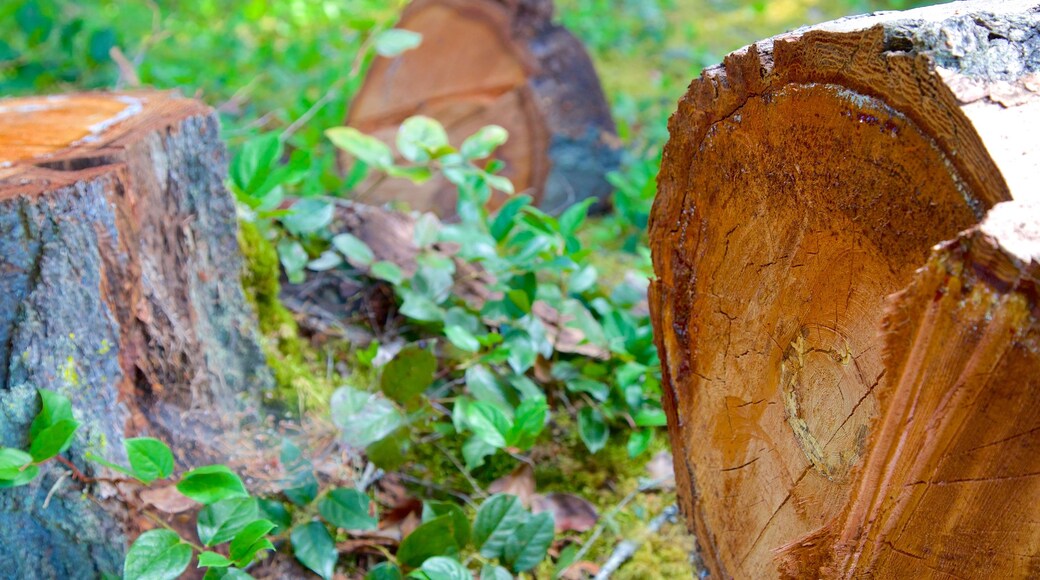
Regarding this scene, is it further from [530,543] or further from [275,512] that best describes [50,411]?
[530,543]

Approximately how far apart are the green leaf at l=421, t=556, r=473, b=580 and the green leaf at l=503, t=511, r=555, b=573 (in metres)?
0.16

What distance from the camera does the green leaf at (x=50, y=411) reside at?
116cm

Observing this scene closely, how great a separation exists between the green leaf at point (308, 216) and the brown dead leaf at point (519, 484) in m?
0.68

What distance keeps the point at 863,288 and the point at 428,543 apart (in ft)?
2.63

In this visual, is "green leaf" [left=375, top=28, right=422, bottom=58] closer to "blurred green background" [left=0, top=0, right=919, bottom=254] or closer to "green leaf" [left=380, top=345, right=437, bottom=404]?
"blurred green background" [left=0, top=0, right=919, bottom=254]

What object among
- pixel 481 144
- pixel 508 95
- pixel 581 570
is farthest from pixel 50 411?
pixel 508 95

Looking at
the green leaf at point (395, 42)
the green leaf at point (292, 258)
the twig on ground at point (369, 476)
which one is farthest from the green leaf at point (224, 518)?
the green leaf at point (395, 42)

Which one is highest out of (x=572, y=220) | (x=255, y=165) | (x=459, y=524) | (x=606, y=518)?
(x=572, y=220)

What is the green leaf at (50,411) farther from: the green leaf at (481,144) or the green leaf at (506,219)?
the green leaf at (481,144)

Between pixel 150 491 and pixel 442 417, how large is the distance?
1.90 ft

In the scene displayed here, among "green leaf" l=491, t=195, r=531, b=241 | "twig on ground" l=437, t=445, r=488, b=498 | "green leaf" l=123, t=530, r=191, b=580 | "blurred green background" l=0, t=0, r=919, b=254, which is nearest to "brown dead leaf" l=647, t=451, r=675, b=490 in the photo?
"twig on ground" l=437, t=445, r=488, b=498

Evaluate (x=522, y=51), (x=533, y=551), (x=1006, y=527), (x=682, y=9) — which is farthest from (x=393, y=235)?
(x=682, y=9)

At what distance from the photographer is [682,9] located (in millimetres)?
5133

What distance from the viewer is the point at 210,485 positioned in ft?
3.92
